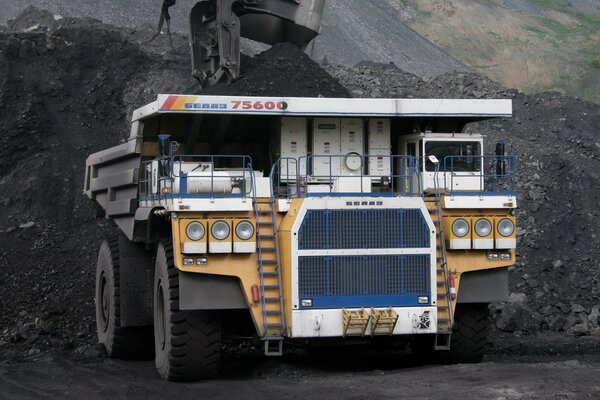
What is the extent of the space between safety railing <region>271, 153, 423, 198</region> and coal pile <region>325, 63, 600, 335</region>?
4147mm

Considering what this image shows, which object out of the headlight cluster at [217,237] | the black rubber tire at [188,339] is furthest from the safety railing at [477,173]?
the black rubber tire at [188,339]

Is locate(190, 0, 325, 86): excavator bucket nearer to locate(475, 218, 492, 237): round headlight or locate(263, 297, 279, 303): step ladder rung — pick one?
locate(475, 218, 492, 237): round headlight

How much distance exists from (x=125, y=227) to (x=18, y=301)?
4451mm

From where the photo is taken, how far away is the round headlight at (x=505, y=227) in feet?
38.4

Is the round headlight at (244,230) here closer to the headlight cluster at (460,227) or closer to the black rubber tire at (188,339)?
the black rubber tire at (188,339)

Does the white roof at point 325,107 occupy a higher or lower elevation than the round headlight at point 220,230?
higher

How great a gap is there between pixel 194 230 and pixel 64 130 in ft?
46.4

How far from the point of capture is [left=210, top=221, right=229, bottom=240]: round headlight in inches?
434

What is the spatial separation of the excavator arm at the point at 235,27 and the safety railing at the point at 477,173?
8.09m

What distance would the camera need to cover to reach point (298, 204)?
11.2m

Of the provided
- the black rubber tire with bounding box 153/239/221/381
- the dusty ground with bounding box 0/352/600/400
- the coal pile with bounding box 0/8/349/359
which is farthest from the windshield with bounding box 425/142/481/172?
the coal pile with bounding box 0/8/349/359

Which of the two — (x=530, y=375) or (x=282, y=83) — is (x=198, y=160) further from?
(x=282, y=83)

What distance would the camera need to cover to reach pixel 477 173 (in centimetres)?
1251

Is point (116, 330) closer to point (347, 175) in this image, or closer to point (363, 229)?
point (347, 175)
